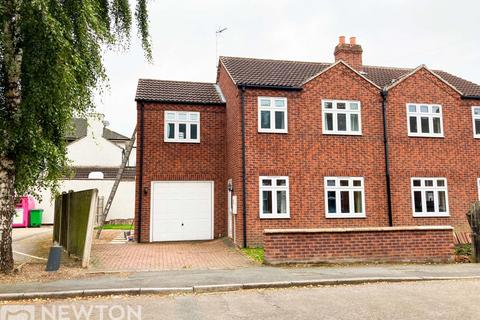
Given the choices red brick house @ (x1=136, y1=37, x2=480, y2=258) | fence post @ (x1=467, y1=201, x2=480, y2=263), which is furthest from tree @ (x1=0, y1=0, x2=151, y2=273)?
fence post @ (x1=467, y1=201, x2=480, y2=263)

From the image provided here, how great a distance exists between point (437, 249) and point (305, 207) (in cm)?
488

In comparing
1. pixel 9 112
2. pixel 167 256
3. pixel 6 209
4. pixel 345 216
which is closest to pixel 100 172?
pixel 167 256

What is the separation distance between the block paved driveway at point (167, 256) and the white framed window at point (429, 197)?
763 cm

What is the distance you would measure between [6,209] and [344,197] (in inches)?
448

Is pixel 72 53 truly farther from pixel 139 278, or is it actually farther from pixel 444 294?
pixel 444 294

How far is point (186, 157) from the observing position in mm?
17438

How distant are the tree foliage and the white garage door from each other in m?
6.39

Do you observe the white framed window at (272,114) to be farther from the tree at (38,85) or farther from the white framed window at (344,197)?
the tree at (38,85)

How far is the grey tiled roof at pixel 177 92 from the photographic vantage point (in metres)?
17.5

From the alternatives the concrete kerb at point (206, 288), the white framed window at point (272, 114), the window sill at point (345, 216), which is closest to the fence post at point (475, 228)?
the concrete kerb at point (206, 288)

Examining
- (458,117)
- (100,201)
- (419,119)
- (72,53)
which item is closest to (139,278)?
(72,53)

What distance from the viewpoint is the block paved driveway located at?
11367mm

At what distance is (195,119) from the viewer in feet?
58.3

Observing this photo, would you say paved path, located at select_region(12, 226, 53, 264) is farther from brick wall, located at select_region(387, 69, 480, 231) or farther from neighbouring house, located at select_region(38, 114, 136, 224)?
brick wall, located at select_region(387, 69, 480, 231)
